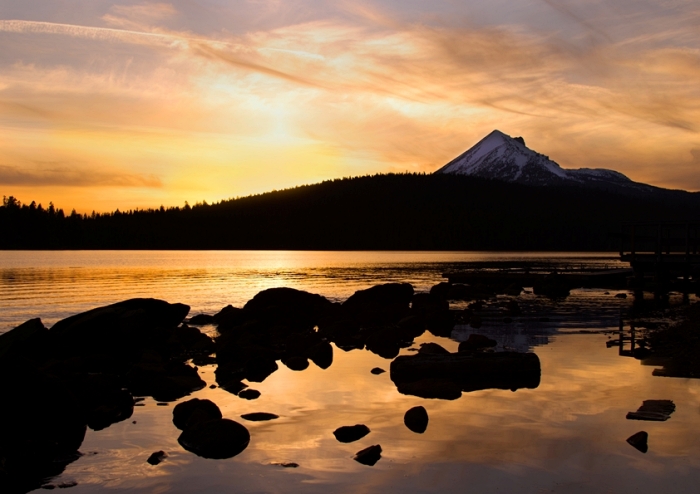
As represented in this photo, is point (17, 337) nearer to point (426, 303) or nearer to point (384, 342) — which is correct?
point (384, 342)

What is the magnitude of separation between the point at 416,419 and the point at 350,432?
130 centimetres

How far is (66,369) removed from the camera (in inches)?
656

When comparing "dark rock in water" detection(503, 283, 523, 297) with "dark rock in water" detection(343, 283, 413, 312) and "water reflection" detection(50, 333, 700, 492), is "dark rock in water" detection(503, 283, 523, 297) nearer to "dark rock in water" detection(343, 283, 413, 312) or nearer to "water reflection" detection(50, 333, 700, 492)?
"dark rock in water" detection(343, 283, 413, 312)

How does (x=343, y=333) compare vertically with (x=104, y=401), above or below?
above

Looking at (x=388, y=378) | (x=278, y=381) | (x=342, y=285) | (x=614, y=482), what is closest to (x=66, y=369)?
(x=278, y=381)

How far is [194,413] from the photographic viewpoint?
1170cm

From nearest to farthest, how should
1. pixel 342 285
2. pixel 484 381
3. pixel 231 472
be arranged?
pixel 231 472 → pixel 484 381 → pixel 342 285

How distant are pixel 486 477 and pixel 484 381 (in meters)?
5.90

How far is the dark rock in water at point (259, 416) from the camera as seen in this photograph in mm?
12342

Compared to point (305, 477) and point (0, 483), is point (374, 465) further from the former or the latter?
point (0, 483)

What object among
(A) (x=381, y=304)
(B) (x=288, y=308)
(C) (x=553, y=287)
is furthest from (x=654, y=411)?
(C) (x=553, y=287)

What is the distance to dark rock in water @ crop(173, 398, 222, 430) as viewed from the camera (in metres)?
11.6

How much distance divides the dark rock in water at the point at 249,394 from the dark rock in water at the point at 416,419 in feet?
12.8

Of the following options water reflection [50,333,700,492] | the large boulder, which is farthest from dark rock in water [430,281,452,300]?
water reflection [50,333,700,492]
